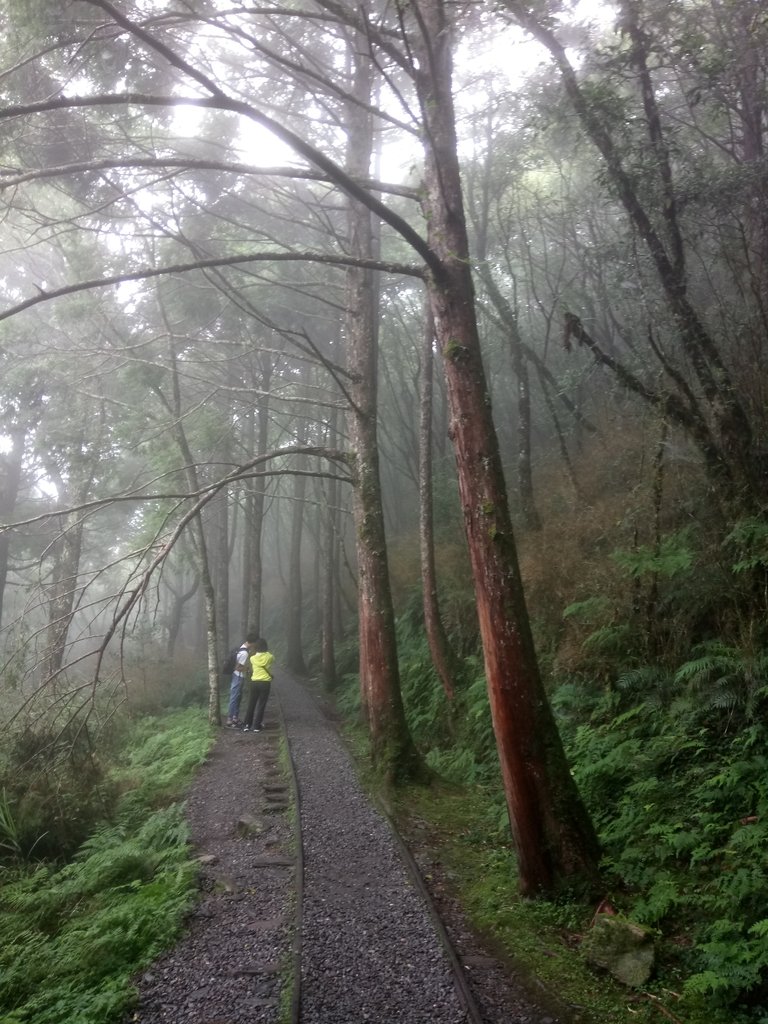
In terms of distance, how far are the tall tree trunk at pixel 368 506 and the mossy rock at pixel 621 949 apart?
14.7 feet

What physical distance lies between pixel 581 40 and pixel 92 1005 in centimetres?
1346

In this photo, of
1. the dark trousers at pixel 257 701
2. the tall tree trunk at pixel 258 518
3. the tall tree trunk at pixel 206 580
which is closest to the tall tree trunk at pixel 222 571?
the tall tree trunk at pixel 258 518

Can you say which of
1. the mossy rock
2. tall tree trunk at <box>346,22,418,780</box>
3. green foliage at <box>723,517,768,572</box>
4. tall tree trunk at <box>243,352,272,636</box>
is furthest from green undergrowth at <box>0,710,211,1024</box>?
tall tree trunk at <box>243,352,272,636</box>

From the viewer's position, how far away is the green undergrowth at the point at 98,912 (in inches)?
183

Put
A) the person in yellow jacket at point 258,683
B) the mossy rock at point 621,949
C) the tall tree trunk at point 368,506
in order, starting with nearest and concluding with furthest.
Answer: the mossy rock at point 621,949 → the tall tree trunk at point 368,506 → the person in yellow jacket at point 258,683

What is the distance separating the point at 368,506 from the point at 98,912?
6.00 m

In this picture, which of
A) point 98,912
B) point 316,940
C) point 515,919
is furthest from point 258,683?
point 515,919

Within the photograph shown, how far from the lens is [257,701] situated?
44.3 ft

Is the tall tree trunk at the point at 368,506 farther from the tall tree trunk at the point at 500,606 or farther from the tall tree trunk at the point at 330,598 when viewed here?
the tall tree trunk at the point at 330,598

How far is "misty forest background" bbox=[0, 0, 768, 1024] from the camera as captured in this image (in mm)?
5688

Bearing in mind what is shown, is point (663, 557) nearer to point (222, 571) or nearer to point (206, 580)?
point (206, 580)

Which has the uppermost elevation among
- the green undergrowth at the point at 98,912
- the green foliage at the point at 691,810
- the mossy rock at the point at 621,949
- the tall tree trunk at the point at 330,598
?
the tall tree trunk at the point at 330,598

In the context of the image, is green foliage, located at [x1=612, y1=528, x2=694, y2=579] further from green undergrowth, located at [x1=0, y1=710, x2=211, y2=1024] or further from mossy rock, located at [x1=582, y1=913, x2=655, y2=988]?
green undergrowth, located at [x1=0, y1=710, x2=211, y2=1024]

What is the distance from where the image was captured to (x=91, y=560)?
106 ft
